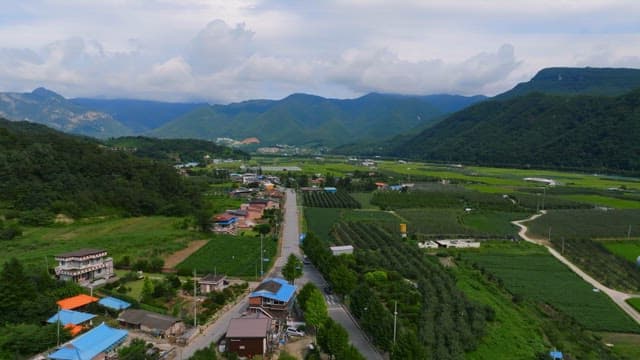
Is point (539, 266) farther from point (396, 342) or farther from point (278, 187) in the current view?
point (278, 187)

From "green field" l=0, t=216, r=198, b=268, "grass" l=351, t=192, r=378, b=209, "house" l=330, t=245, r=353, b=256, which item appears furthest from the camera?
"grass" l=351, t=192, r=378, b=209

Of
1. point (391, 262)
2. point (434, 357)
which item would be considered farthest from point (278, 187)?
point (434, 357)

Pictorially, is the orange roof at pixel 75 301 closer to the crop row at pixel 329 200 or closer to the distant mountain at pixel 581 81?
the crop row at pixel 329 200

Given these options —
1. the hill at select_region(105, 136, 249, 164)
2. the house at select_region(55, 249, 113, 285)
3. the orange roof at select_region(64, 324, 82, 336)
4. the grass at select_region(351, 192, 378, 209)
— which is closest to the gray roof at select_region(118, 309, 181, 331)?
the orange roof at select_region(64, 324, 82, 336)

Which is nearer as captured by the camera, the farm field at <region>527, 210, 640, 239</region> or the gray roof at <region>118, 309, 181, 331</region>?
the gray roof at <region>118, 309, 181, 331</region>

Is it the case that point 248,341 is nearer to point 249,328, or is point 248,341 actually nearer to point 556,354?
point 249,328

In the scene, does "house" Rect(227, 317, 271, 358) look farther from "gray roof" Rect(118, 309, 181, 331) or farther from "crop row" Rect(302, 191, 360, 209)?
"crop row" Rect(302, 191, 360, 209)

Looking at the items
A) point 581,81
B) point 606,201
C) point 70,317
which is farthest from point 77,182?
point 581,81
